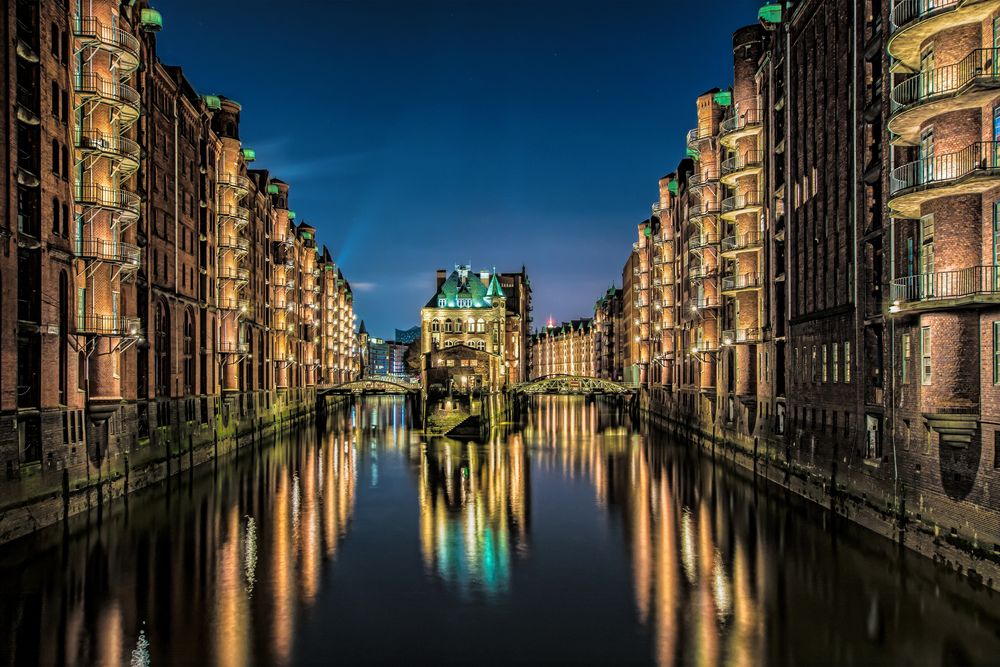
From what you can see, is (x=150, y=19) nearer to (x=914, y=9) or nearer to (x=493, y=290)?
(x=914, y=9)

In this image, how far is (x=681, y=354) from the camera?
82.6 meters

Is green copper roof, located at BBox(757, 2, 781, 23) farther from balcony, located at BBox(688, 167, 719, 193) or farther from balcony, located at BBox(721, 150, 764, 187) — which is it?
balcony, located at BBox(688, 167, 719, 193)

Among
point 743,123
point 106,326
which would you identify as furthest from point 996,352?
point 106,326

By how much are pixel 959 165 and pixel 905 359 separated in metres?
7.00

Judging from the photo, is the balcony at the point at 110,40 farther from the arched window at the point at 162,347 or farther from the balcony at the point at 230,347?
the balcony at the point at 230,347

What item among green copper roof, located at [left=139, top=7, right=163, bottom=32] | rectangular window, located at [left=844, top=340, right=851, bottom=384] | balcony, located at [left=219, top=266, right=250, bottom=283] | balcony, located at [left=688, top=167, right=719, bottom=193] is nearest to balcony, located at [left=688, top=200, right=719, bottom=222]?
balcony, located at [left=688, top=167, right=719, bottom=193]

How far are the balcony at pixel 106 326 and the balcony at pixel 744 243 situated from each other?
34.9 m

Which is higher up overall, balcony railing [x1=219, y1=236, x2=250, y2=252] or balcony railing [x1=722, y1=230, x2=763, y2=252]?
balcony railing [x1=219, y1=236, x2=250, y2=252]

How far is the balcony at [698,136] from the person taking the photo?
66250 millimetres

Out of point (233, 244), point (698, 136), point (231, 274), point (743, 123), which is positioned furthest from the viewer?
point (698, 136)

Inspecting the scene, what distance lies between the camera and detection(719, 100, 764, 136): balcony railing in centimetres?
5109

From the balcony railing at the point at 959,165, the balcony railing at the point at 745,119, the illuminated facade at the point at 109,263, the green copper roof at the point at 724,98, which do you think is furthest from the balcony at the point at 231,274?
the balcony railing at the point at 959,165

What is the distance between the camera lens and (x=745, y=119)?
5178 cm

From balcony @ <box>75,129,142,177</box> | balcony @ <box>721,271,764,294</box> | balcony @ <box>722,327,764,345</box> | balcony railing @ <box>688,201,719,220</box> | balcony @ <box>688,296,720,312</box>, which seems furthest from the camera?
balcony railing @ <box>688,201,719,220</box>
